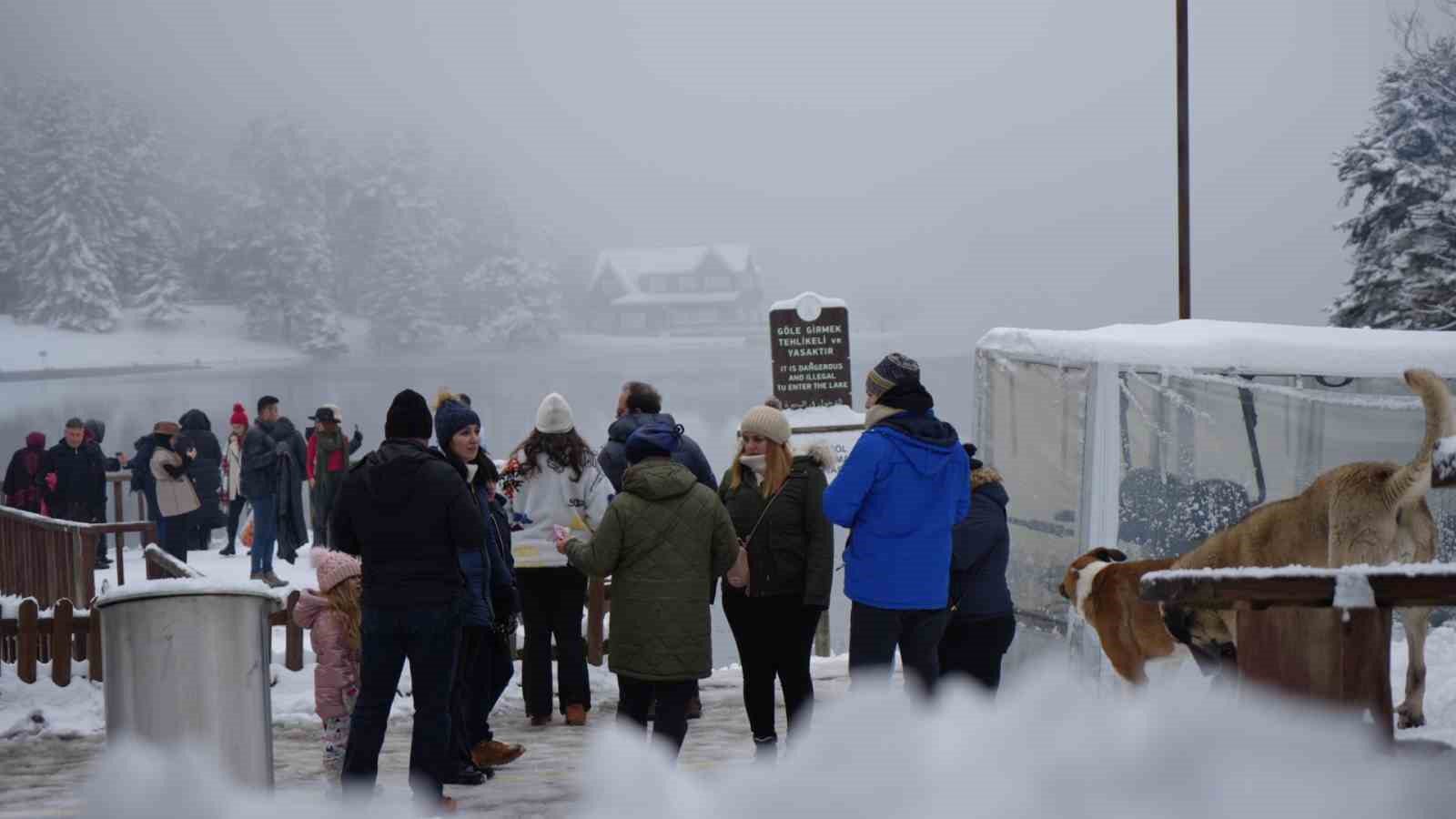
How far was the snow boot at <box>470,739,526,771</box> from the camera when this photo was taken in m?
7.82

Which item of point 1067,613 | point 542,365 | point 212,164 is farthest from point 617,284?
point 1067,613

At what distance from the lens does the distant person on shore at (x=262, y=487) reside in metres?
16.1

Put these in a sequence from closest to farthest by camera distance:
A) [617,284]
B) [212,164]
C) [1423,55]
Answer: [1423,55], [212,164], [617,284]

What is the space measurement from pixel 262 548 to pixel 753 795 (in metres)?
12.8

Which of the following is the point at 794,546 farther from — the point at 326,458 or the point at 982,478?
the point at 326,458

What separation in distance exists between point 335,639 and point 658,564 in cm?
156

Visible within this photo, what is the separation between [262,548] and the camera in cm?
1608

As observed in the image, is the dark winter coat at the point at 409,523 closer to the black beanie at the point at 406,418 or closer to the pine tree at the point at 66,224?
the black beanie at the point at 406,418

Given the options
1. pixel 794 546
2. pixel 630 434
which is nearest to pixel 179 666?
pixel 794 546

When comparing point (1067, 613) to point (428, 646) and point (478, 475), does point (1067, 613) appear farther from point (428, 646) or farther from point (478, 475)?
point (428, 646)

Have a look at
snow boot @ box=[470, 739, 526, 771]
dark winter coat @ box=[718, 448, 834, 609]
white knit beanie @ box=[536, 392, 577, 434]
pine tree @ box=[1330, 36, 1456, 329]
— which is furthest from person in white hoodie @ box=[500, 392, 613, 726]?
pine tree @ box=[1330, 36, 1456, 329]

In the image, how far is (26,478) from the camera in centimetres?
1758

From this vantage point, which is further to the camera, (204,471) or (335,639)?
(204,471)

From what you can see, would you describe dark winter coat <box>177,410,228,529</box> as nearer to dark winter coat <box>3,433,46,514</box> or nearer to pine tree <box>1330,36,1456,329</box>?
dark winter coat <box>3,433,46,514</box>
